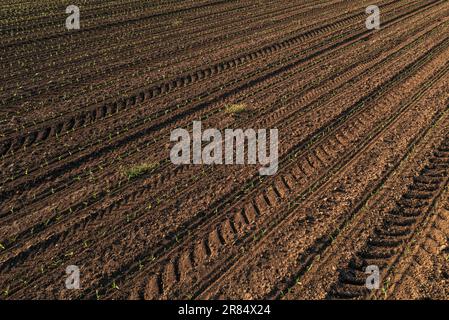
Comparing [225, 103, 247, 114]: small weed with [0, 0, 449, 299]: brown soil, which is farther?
[225, 103, 247, 114]: small weed

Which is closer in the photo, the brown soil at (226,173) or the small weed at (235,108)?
the brown soil at (226,173)

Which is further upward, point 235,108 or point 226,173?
point 235,108

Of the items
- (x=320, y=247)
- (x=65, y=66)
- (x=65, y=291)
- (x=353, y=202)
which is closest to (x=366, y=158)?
(x=353, y=202)

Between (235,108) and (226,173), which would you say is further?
(235,108)
